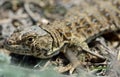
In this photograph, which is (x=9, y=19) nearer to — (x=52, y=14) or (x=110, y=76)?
(x=52, y=14)

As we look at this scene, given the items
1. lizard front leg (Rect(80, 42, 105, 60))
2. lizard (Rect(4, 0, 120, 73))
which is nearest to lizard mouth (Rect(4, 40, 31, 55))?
lizard (Rect(4, 0, 120, 73))

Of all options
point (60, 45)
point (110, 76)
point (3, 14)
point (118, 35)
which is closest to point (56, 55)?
point (60, 45)

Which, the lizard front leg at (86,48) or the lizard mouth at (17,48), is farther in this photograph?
the lizard front leg at (86,48)

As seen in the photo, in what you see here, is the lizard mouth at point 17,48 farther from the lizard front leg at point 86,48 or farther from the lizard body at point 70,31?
the lizard front leg at point 86,48

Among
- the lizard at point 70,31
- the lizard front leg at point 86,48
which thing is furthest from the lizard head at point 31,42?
the lizard front leg at point 86,48

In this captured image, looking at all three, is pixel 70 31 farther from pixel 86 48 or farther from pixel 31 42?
pixel 31 42

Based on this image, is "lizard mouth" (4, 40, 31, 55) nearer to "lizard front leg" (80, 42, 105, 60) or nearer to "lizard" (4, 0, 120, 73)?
"lizard" (4, 0, 120, 73)

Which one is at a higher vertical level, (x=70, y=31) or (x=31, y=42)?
(x=70, y=31)

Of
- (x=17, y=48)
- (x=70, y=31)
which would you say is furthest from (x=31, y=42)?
(x=70, y=31)
